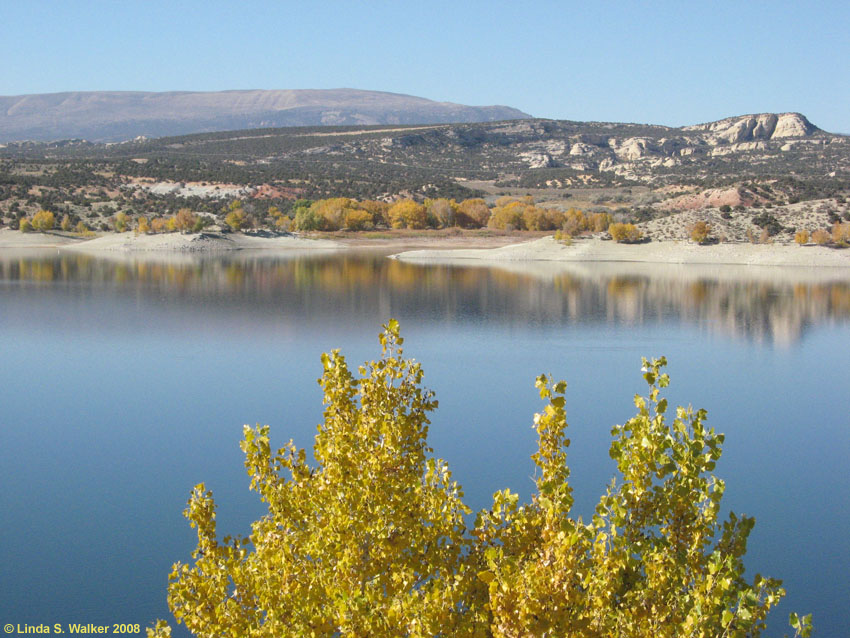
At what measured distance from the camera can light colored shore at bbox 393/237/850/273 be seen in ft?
157

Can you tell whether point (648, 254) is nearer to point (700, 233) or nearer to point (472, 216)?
point (700, 233)

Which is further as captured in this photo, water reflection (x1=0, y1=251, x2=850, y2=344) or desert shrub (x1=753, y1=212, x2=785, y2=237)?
desert shrub (x1=753, y1=212, x2=785, y2=237)

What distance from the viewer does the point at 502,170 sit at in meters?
102

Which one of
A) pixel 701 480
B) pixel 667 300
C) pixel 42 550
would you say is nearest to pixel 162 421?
pixel 42 550

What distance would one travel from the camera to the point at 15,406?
16.2 metres

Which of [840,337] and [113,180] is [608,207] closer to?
[113,180]

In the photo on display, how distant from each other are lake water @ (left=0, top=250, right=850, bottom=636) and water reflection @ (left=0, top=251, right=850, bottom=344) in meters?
0.22

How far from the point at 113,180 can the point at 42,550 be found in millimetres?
67393

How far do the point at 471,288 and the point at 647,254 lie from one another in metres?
19.1

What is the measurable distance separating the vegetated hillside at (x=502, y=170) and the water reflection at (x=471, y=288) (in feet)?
44.0

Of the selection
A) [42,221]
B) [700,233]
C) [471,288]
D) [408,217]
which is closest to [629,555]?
[471,288]

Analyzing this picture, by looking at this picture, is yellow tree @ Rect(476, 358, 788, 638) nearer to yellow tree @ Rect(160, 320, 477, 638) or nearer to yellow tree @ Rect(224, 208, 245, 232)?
yellow tree @ Rect(160, 320, 477, 638)

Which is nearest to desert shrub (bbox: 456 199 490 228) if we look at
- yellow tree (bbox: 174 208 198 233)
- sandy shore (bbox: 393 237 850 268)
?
sandy shore (bbox: 393 237 850 268)

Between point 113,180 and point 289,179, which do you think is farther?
point 289,179
